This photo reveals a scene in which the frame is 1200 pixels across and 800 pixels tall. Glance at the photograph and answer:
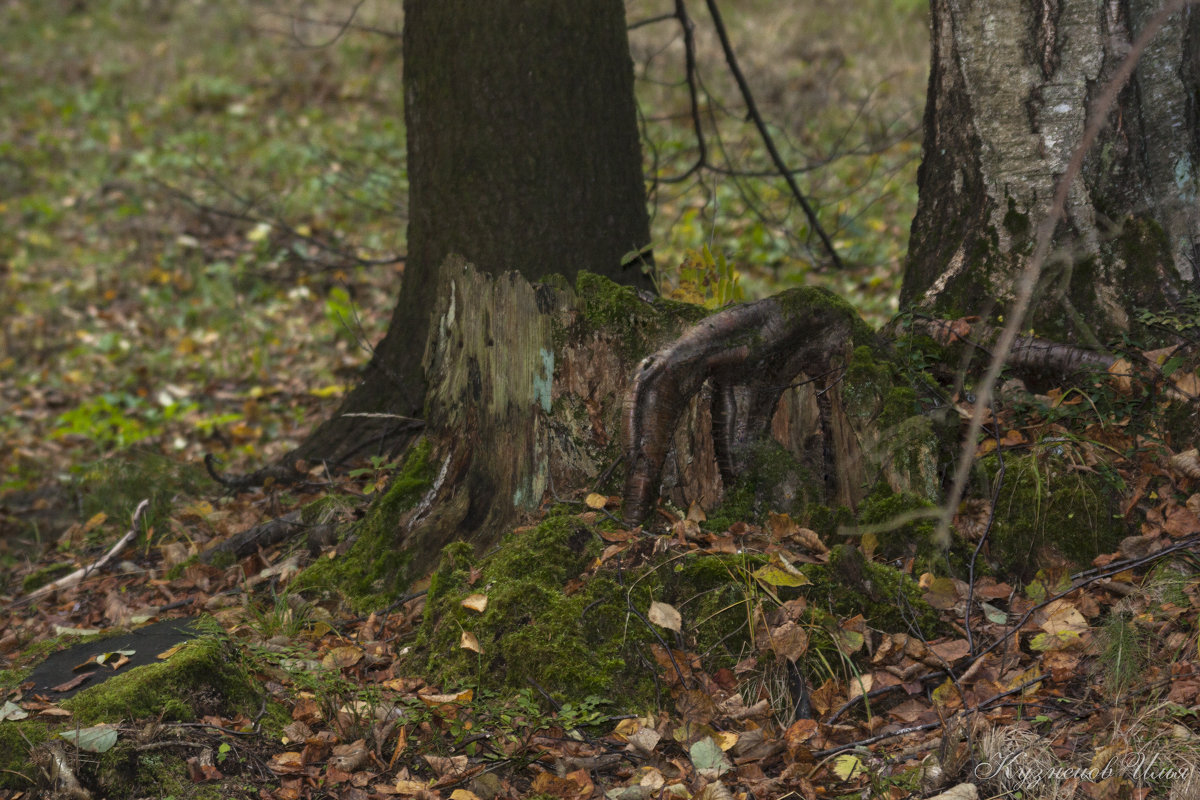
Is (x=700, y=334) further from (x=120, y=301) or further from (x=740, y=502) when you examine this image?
(x=120, y=301)

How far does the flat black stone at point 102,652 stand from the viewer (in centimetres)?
316

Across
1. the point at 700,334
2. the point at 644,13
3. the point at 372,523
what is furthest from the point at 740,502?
the point at 644,13

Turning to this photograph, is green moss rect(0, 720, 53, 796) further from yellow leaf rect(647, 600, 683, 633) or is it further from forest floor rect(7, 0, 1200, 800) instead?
yellow leaf rect(647, 600, 683, 633)

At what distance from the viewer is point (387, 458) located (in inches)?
188

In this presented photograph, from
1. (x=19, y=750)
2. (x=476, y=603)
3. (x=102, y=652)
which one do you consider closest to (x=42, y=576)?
(x=102, y=652)

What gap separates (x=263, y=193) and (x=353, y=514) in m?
5.85

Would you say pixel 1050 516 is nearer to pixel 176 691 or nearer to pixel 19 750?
pixel 176 691

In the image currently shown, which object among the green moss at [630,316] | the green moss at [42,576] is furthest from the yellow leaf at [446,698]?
the green moss at [42,576]

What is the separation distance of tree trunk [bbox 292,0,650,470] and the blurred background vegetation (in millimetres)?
517

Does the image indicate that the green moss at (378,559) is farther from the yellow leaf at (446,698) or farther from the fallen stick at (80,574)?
the fallen stick at (80,574)

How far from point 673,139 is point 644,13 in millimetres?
3799

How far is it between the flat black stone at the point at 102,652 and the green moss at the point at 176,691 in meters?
0.13

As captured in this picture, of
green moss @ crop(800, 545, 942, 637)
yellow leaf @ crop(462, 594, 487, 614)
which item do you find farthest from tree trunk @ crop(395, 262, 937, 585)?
yellow leaf @ crop(462, 594, 487, 614)

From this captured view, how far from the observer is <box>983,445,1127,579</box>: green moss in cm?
337
